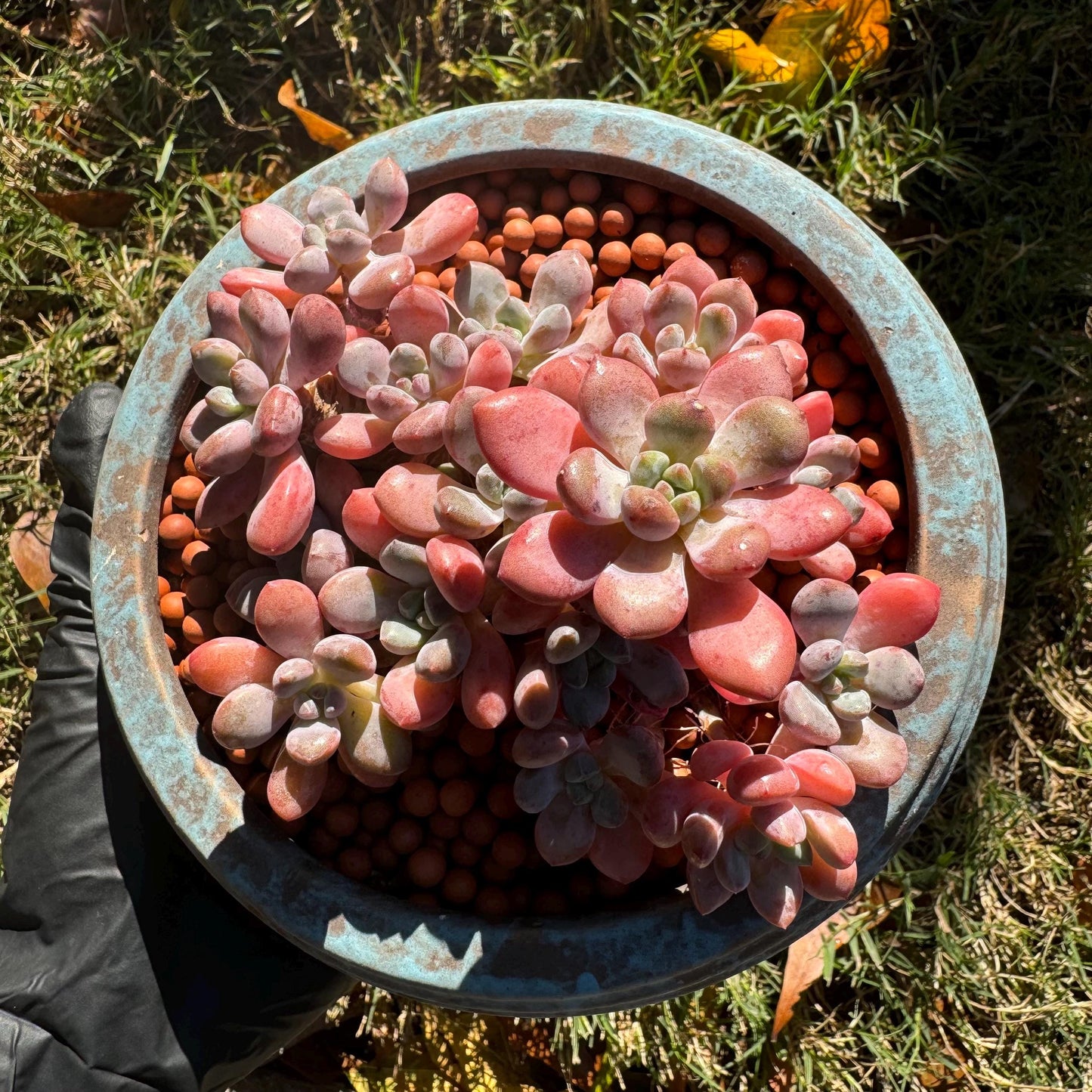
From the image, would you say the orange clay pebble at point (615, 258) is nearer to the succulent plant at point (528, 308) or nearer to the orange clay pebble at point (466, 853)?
the succulent plant at point (528, 308)

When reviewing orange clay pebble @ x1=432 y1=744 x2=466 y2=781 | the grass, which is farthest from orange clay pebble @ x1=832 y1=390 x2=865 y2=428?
the grass

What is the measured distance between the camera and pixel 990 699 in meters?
1.61

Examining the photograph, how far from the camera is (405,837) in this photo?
94cm

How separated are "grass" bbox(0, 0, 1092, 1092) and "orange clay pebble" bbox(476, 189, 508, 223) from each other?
68 centimetres

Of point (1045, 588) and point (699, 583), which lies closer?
Result: point (699, 583)

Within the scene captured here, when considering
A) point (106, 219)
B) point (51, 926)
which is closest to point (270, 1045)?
point (51, 926)

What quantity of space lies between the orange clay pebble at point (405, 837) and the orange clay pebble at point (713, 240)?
61 centimetres

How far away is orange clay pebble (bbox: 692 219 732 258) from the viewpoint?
3.25 feet

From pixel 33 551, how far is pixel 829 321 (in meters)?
1.33

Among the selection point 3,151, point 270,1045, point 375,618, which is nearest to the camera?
point 375,618

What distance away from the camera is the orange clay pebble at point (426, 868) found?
3.05 feet

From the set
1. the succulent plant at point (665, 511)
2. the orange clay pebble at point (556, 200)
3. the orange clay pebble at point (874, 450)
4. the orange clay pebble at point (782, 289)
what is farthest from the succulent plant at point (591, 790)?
the orange clay pebble at point (556, 200)

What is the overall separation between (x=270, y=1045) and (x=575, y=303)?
1044 millimetres

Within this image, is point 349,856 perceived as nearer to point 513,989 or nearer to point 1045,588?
point 513,989
